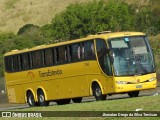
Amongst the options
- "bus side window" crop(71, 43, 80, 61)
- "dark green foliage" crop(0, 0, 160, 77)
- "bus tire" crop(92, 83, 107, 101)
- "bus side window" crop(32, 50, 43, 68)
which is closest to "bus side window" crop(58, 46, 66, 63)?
"bus side window" crop(71, 43, 80, 61)

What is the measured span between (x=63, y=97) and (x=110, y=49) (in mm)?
4973

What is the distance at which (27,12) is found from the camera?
10725 cm

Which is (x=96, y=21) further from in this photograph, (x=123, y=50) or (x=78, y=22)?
(x=123, y=50)

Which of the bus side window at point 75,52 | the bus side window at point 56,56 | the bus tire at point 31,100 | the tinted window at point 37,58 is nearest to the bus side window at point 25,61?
the tinted window at point 37,58

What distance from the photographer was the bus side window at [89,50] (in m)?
30.2

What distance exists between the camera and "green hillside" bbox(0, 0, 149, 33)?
102 metres

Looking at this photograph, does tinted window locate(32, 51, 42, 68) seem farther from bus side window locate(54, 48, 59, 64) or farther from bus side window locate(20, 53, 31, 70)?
bus side window locate(54, 48, 59, 64)

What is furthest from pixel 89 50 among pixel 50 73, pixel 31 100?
pixel 31 100

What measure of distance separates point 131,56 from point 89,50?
203 centimetres

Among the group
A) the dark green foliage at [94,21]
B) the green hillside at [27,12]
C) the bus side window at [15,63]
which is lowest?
the bus side window at [15,63]

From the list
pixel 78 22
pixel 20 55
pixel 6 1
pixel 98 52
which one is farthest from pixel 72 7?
pixel 98 52

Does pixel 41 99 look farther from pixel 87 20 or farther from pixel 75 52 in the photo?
pixel 87 20

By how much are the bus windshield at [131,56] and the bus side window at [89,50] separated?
105cm

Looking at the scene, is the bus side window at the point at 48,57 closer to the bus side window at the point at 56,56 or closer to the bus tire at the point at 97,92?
the bus side window at the point at 56,56
